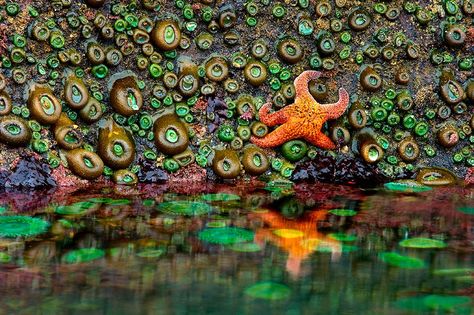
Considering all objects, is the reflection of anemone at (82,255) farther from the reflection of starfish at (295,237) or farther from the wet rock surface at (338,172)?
the wet rock surface at (338,172)

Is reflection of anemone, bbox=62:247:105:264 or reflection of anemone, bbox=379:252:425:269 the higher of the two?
reflection of anemone, bbox=379:252:425:269

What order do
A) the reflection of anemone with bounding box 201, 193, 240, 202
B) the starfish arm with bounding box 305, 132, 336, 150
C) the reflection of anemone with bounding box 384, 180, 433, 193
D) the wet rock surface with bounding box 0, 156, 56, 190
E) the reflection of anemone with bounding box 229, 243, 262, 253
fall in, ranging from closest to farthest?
the reflection of anemone with bounding box 229, 243, 262, 253 → the reflection of anemone with bounding box 201, 193, 240, 202 → the wet rock surface with bounding box 0, 156, 56, 190 → the reflection of anemone with bounding box 384, 180, 433, 193 → the starfish arm with bounding box 305, 132, 336, 150

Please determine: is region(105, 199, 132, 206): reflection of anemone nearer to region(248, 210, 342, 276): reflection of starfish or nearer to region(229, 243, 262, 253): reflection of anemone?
region(248, 210, 342, 276): reflection of starfish

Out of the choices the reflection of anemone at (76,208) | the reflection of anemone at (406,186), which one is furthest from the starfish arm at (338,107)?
the reflection of anemone at (76,208)

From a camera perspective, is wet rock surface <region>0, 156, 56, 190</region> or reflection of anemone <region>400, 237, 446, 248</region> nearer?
reflection of anemone <region>400, 237, 446, 248</region>

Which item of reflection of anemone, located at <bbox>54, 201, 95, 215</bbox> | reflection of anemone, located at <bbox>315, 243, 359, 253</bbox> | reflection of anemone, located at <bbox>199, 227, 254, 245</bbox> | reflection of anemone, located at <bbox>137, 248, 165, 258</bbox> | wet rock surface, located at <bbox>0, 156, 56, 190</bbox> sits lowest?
reflection of anemone, located at <bbox>137, 248, 165, 258</bbox>

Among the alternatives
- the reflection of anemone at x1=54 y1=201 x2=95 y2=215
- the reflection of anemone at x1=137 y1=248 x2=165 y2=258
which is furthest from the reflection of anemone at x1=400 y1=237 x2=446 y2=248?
the reflection of anemone at x1=54 y1=201 x2=95 y2=215

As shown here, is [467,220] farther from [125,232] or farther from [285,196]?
[125,232]
